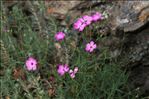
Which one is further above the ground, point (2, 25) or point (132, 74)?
point (2, 25)

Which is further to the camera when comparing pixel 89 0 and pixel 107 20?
pixel 89 0

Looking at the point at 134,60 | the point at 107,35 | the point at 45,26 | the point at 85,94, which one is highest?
the point at 45,26

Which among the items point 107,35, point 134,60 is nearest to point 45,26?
point 107,35

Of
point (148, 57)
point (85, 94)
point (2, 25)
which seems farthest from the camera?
point (2, 25)

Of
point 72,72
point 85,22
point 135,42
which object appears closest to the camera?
point 72,72

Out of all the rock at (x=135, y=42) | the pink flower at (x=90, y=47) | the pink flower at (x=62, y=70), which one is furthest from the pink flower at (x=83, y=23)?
the rock at (x=135, y=42)

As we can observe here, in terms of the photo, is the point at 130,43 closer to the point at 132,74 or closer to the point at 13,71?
the point at 132,74

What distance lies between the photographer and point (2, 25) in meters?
4.96

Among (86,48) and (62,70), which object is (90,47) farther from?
(62,70)

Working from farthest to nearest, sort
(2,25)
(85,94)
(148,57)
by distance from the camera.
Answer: (2,25) < (148,57) < (85,94)

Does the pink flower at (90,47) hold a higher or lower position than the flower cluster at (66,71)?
higher

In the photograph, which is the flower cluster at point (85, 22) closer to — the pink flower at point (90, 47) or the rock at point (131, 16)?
the pink flower at point (90, 47)

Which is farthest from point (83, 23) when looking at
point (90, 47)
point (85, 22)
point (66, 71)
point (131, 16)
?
point (131, 16)

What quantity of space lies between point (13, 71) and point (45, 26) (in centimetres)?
74
